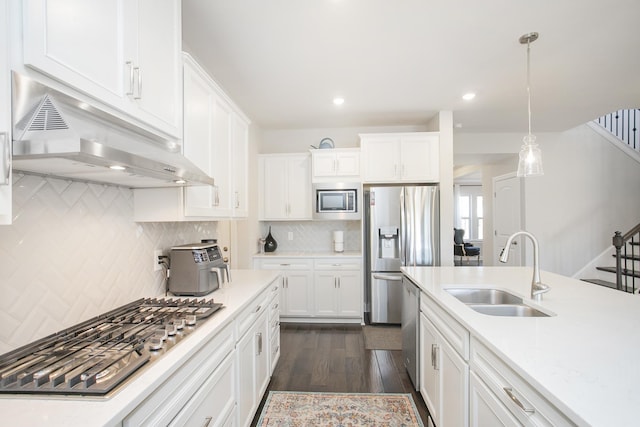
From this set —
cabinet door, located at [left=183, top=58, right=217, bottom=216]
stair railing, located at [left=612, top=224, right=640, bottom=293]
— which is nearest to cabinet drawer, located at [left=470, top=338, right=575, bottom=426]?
cabinet door, located at [left=183, top=58, right=217, bottom=216]

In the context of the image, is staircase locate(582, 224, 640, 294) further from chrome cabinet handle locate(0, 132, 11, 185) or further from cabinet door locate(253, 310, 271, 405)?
chrome cabinet handle locate(0, 132, 11, 185)

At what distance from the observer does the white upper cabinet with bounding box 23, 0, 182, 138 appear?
0.84 meters

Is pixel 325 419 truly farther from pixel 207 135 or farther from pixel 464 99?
pixel 464 99

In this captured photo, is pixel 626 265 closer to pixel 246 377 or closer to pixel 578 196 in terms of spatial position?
pixel 578 196

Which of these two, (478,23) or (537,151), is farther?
(537,151)

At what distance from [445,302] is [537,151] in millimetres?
1470

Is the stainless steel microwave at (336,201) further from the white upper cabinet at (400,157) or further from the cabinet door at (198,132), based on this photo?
the cabinet door at (198,132)

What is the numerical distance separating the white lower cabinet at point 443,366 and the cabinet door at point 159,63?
1.76 meters

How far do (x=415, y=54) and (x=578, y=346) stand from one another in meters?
2.21

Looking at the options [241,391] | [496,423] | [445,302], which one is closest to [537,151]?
[445,302]

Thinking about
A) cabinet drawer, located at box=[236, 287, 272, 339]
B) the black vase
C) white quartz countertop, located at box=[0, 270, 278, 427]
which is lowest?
cabinet drawer, located at box=[236, 287, 272, 339]

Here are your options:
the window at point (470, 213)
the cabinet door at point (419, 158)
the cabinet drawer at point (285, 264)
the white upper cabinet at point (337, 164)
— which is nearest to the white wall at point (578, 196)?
the cabinet door at point (419, 158)

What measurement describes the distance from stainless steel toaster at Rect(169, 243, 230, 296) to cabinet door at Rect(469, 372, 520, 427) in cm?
151

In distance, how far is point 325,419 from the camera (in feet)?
6.35
